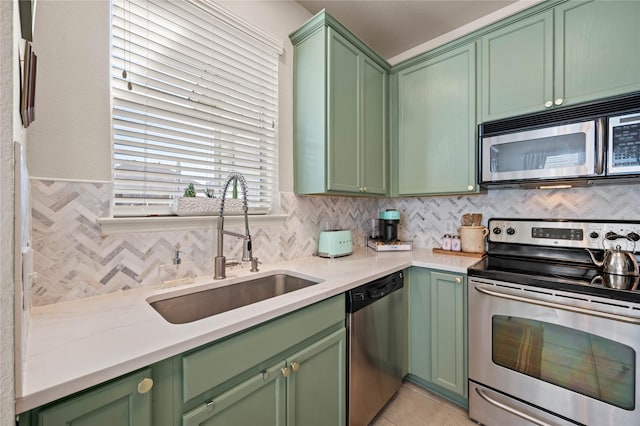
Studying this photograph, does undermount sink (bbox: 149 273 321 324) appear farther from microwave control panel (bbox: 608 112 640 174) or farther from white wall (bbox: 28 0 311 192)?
microwave control panel (bbox: 608 112 640 174)

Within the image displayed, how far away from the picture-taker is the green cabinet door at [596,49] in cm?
143

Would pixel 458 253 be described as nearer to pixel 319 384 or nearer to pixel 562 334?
pixel 562 334

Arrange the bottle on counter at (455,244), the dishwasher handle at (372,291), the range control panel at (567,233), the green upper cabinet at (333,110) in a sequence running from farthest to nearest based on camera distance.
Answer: the bottle on counter at (455,244), the green upper cabinet at (333,110), the range control panel at (567,233), the dishwasher handle at (372,291)

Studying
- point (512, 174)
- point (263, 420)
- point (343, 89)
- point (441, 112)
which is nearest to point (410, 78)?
point (441, 112)

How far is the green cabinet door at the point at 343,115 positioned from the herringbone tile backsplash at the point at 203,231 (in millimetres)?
339

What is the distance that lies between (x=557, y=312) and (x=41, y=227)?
2242 millimetres

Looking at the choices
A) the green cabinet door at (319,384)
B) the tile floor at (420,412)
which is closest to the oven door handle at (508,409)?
the tile floor at (420,412)

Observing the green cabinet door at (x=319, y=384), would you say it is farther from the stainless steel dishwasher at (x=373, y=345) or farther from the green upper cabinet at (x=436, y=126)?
the green upper cabinet at (x=436, y=126)

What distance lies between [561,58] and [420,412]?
90.1 inches

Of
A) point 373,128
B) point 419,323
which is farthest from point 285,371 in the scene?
point 373,128

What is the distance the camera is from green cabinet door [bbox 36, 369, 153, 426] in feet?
1.97

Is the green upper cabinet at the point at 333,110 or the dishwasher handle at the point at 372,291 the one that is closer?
the dishwasher handle at the point at 372,291

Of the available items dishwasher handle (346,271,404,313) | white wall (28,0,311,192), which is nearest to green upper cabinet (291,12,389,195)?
dishwasher handle (346,271,404,313)

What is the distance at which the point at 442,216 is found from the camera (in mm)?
2385
